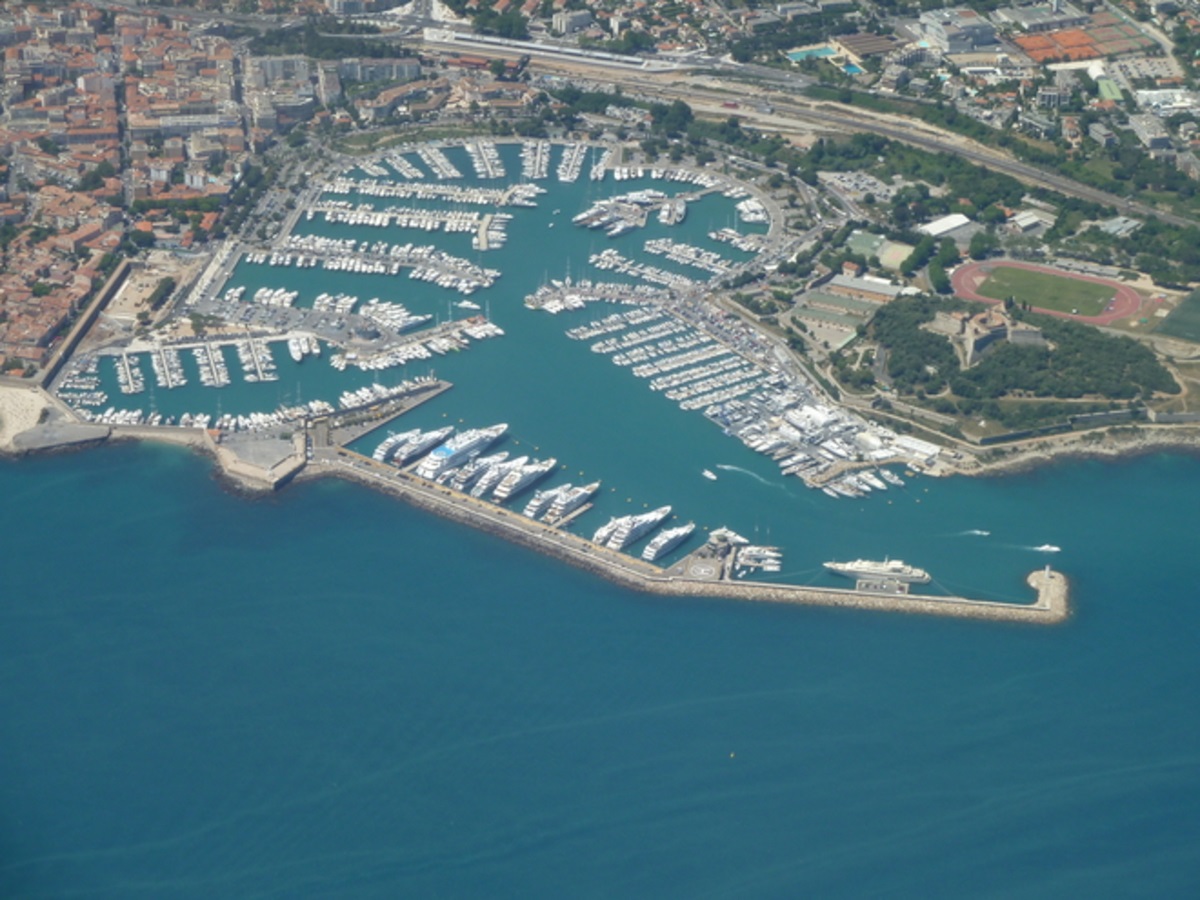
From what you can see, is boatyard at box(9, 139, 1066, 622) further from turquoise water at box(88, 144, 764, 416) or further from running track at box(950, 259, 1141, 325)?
running track at box(950, 259, 1141, 325)

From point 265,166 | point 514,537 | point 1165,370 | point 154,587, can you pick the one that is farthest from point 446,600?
point 265,166

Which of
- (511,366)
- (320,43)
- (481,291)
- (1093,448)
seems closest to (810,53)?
(320,43)

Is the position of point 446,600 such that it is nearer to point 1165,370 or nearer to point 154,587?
point 154,587

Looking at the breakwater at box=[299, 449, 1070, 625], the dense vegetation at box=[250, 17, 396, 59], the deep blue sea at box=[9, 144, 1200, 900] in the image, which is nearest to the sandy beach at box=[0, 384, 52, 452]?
the deep blue sea at box=[9, 144, 1200, 900]

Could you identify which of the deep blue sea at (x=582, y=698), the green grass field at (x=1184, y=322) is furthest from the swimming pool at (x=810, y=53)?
the deep blue sea at (x=582, y=698)

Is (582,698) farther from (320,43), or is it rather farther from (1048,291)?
(320,43)

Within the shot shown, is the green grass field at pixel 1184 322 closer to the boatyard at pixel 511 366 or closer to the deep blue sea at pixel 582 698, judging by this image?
the deep blue sea at pixel 582 698
